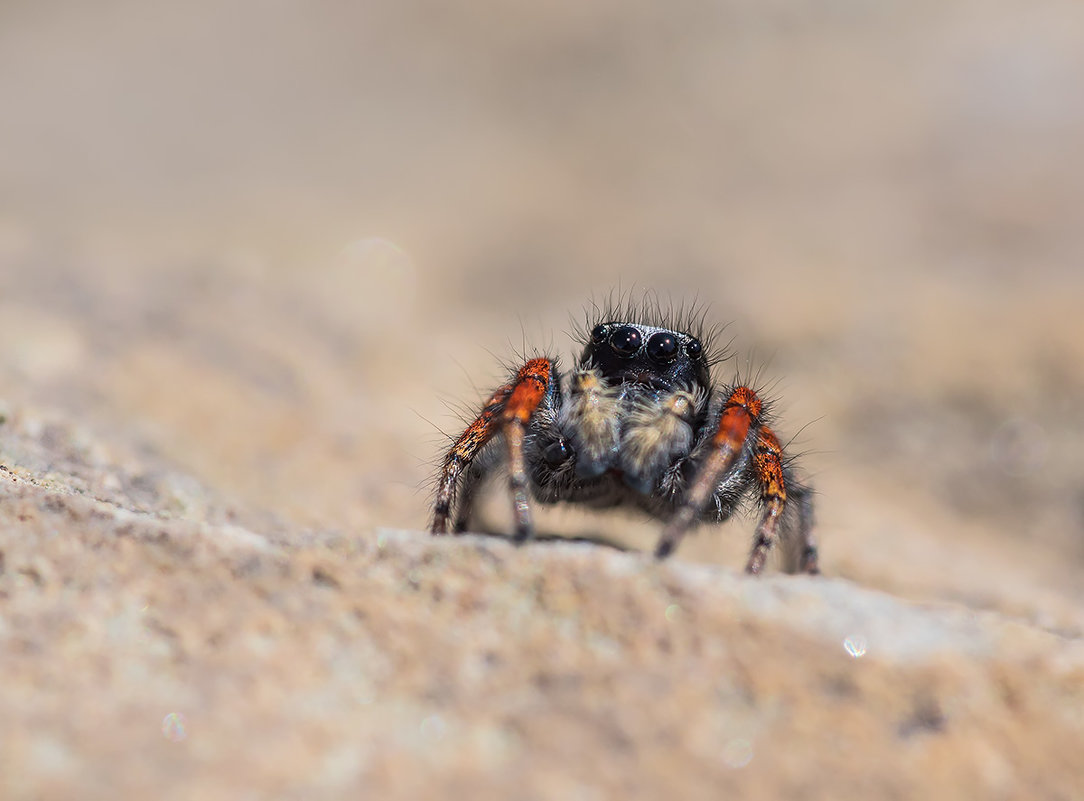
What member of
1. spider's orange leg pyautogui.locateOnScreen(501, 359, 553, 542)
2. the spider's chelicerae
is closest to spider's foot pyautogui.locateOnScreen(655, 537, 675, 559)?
spider's orange leg pyautogui.locateOnScreen(501, 359, 553, 542)

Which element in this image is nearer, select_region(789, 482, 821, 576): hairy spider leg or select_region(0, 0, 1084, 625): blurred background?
select_region(789, 482, 821, 576): hairy spider leg

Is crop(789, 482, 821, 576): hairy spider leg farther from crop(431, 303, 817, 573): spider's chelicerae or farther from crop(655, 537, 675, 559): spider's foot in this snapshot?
crop(655, 537, 675, 559): spider's foot

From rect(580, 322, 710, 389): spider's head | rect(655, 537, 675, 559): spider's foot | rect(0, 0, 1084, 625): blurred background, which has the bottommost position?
rect(655, 537, 675, 559): spider's foot

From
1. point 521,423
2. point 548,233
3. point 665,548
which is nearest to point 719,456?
point 665,548

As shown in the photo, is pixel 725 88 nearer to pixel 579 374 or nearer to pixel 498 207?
pixel 498 207

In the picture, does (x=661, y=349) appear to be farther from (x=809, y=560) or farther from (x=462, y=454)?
(x=809, y=560)

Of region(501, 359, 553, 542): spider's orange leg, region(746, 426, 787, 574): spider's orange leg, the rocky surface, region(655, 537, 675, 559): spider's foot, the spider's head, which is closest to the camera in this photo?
the rocky surface

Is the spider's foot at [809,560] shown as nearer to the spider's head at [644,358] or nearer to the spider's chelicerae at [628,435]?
the spider's chelicerae at [628,435]
